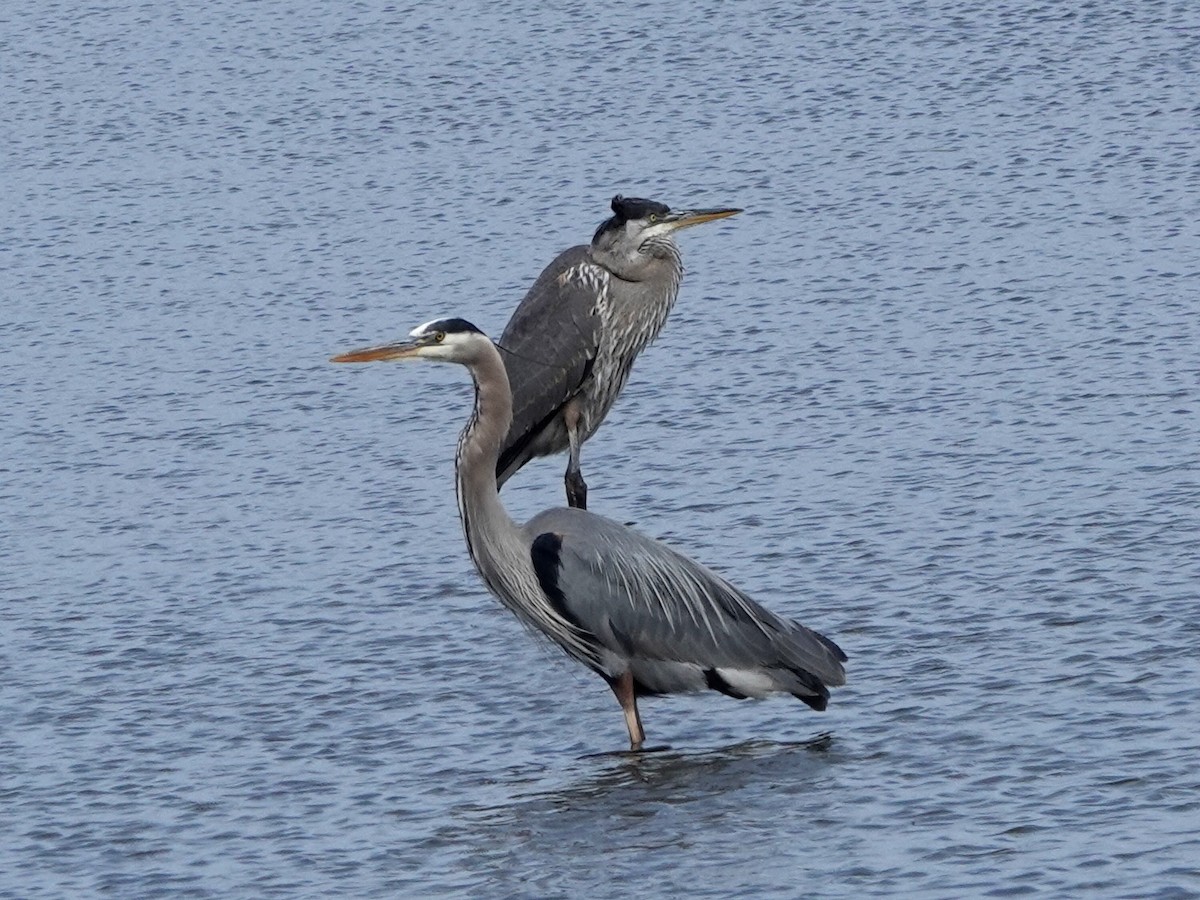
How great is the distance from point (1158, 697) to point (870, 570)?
2614 mm

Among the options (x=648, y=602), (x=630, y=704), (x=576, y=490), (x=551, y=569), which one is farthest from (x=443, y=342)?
(x=576, y=490)

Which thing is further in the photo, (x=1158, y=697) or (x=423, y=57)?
(x=423, y=57)

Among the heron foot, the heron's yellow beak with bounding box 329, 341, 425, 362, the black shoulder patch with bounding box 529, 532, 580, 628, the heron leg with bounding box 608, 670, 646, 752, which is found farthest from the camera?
the heron foot

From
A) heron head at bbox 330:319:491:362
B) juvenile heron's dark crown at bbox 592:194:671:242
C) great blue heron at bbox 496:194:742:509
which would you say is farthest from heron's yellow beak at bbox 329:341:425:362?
juvenile heron's dark crown at bbox 592:194:671:242

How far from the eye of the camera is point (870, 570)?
13.3 meters

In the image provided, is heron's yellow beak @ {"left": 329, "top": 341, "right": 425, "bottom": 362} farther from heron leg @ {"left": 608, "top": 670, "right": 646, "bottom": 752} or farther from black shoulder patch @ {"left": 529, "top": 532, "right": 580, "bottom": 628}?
heron leg @ {"left": 608, "top": 670, "right": 646, "bottom": 752}

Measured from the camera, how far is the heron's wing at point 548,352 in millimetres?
14844

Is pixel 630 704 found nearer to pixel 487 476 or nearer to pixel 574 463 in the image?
pixel 487 476

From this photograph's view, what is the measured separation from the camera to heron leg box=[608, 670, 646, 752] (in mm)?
11266

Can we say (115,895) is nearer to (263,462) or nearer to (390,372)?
(263,462)

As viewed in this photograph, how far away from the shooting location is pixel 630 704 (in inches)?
447

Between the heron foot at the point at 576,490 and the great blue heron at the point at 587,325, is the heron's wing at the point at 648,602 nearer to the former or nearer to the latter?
the heron foot at the point at 576,490

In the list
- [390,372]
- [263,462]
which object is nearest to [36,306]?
[390,372]

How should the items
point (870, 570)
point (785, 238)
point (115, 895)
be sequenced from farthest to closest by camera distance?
1. point (785, 238)
2. point (870, 570)
3. point (115, 895)
